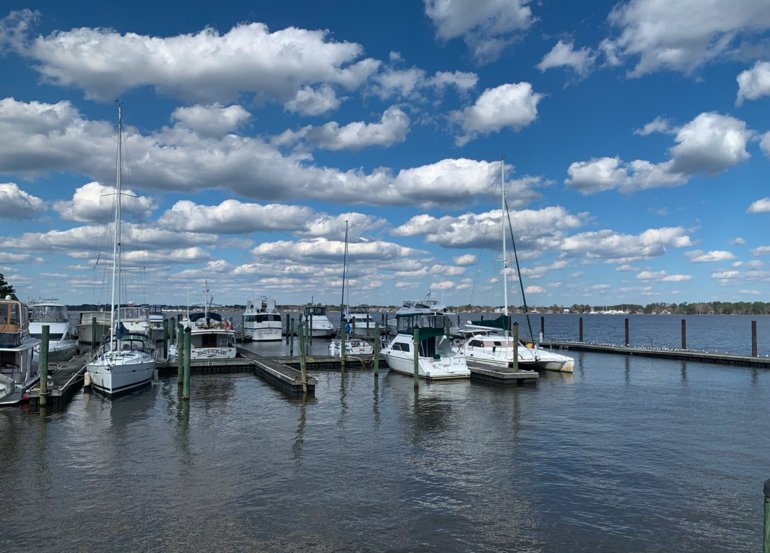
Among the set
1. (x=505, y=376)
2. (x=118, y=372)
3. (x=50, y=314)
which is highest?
(x=50, y=314)

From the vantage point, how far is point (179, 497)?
14.4 meters

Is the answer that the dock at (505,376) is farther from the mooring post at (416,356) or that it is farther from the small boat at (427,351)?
the mooring post at (416,356)

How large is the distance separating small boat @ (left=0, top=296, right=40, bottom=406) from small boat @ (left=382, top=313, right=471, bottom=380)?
63.8ft

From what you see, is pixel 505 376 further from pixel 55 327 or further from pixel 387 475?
pixel 55 327

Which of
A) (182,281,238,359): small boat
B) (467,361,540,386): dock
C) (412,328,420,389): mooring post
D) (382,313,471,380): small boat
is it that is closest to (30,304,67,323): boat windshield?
(182,281,238,359): small boat

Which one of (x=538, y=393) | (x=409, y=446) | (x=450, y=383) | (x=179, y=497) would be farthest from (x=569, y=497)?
(x=450, y=383)

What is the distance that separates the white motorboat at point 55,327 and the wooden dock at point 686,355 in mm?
45900

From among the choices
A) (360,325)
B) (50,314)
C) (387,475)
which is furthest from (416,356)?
(360,325)

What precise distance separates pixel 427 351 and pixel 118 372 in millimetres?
18097

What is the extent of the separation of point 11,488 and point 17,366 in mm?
13882

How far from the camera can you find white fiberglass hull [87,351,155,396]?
28.9m

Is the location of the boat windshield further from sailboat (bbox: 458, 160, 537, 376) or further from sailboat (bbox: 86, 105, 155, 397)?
sailboat (bbox: 458, 160, 537, 376)

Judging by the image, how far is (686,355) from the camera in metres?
48.7

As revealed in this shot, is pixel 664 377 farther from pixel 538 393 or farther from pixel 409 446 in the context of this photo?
pixel 409 446
